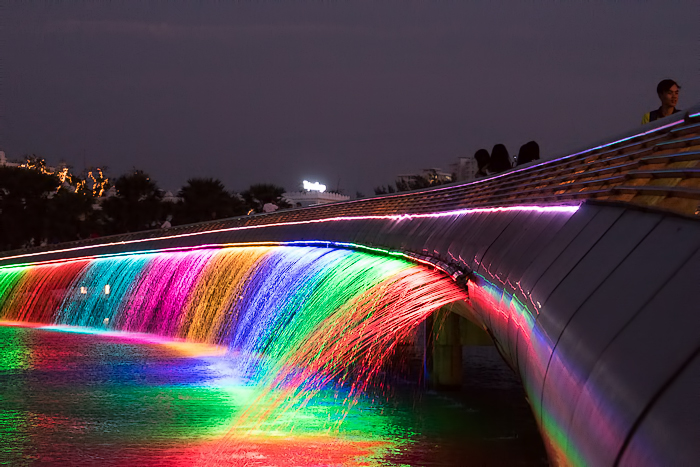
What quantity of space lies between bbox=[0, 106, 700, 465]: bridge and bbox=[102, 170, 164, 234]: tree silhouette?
218 feet

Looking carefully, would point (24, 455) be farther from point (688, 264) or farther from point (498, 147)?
point (498, 147)

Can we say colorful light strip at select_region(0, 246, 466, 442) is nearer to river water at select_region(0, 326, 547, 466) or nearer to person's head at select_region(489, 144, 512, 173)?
river water at select_region(0, 326, 547, 466)

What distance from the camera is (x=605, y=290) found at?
3771mm

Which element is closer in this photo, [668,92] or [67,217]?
[668,92]

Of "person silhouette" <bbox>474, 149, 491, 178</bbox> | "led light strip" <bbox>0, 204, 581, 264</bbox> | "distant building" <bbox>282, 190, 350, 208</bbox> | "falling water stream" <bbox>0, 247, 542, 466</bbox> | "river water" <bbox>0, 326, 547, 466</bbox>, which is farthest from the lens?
"distant building" <bbox>282, 190, 350, 208</bbox>

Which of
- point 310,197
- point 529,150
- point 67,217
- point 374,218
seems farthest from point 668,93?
point 310,197

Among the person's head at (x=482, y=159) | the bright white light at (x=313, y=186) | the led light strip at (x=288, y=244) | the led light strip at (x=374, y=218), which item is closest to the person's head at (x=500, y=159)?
the person's head at (x=482, y=159)

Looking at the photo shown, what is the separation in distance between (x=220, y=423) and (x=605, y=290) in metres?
7.73

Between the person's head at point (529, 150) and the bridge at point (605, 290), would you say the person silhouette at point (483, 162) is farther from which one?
the bridge at point (605, 290)

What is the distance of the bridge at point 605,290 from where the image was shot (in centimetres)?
259

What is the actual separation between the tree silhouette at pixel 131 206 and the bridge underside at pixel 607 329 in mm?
68808

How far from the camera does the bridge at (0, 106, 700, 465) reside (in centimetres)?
259

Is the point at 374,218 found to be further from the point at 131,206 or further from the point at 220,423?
the point at 131,206

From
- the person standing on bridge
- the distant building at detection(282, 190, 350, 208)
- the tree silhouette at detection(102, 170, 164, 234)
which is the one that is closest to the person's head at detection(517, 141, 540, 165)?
the person standing on bridge
